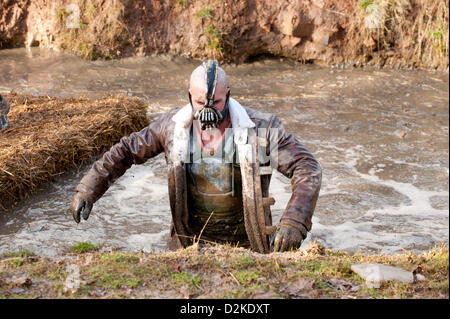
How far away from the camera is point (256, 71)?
502 inches

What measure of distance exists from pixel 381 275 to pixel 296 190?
106cm

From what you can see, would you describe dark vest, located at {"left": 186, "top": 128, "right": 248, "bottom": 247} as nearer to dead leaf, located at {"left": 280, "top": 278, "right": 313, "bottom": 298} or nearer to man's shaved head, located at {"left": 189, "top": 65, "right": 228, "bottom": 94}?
man's shaved head, located at {"left": 189, "top": 65, "right": 228, "bottom": 94}

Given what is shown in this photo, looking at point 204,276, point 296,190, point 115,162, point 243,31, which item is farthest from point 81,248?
point 243,31

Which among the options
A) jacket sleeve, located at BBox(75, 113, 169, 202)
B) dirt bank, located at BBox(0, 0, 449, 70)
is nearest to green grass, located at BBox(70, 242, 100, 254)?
jacket sleeve, located at BBox(75, 113, 169, 202)

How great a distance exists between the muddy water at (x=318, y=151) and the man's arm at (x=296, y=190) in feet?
7.20

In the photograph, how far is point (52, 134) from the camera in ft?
24.6

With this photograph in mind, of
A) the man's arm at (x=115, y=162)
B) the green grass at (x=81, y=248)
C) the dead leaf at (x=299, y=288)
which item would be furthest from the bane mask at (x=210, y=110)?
the dead leaf at (x=299, y=288)

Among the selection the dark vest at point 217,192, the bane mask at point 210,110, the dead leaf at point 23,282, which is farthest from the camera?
the dark vest at point 217,192

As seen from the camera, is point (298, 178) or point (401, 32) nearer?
point (298, 178)

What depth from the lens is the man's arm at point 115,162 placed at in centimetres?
467

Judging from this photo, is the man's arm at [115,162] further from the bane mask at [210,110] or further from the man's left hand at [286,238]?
the man's left hand at [286,238]

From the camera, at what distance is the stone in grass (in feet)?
11.5

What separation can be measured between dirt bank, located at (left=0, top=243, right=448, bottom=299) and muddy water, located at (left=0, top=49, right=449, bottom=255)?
2226 mm

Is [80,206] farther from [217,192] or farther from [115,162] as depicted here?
[217,192]
